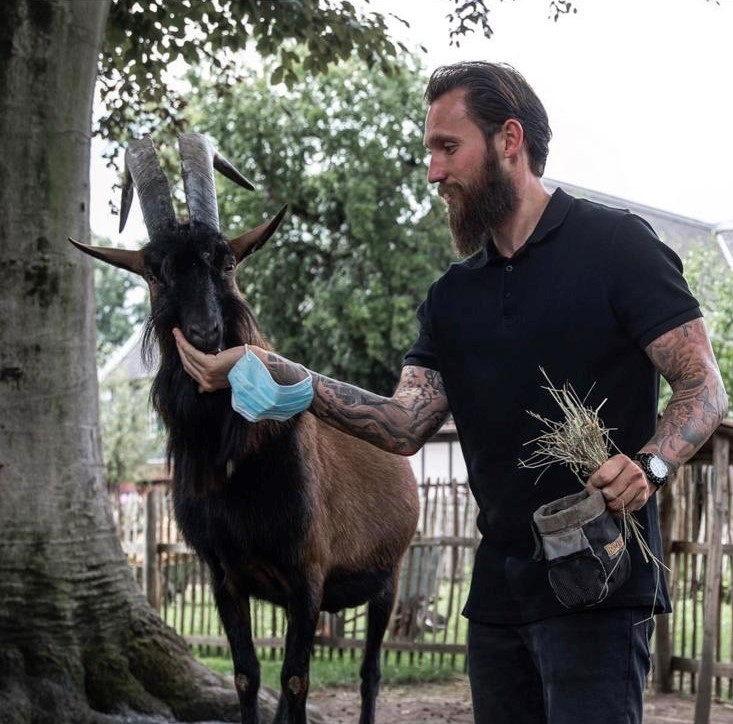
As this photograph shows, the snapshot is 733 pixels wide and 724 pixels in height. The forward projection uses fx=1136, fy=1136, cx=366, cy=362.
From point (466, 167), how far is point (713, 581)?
5.97 m

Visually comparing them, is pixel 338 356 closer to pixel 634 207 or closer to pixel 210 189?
pixel 634 207

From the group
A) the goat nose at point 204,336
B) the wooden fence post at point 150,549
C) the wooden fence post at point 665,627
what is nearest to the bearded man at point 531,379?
the goat nose at point 204,336

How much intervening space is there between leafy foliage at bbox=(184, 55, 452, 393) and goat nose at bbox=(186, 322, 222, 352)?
23.5 m

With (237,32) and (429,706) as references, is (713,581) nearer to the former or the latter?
(429,706)

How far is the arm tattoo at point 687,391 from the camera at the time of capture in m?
2.79

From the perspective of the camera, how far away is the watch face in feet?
8.93

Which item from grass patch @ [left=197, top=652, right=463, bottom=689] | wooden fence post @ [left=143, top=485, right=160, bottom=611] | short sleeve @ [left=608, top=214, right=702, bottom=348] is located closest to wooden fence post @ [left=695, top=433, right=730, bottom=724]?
grass patch @ [left=197, top=652, right=463, bottom=689]

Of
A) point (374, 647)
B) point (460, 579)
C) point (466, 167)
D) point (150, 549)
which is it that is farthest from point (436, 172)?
point (150, 549)

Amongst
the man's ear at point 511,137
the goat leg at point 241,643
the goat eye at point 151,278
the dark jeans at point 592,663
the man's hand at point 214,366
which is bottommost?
the goat leg at point 241,643

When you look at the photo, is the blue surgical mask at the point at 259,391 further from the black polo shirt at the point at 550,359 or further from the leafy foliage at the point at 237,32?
the leafy foliage at the point at 237,32

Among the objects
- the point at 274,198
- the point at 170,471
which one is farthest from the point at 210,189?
the point at 274,198

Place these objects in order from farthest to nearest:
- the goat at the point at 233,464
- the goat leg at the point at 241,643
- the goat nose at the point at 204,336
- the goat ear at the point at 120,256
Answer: the goat leg at the point at 241,643 → the goat ear at the point at 120,256 → the goat at the point at 233,464 → the goat nose at the point at 204,336

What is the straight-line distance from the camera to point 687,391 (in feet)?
9.28

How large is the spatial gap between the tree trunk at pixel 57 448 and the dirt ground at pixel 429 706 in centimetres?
188
